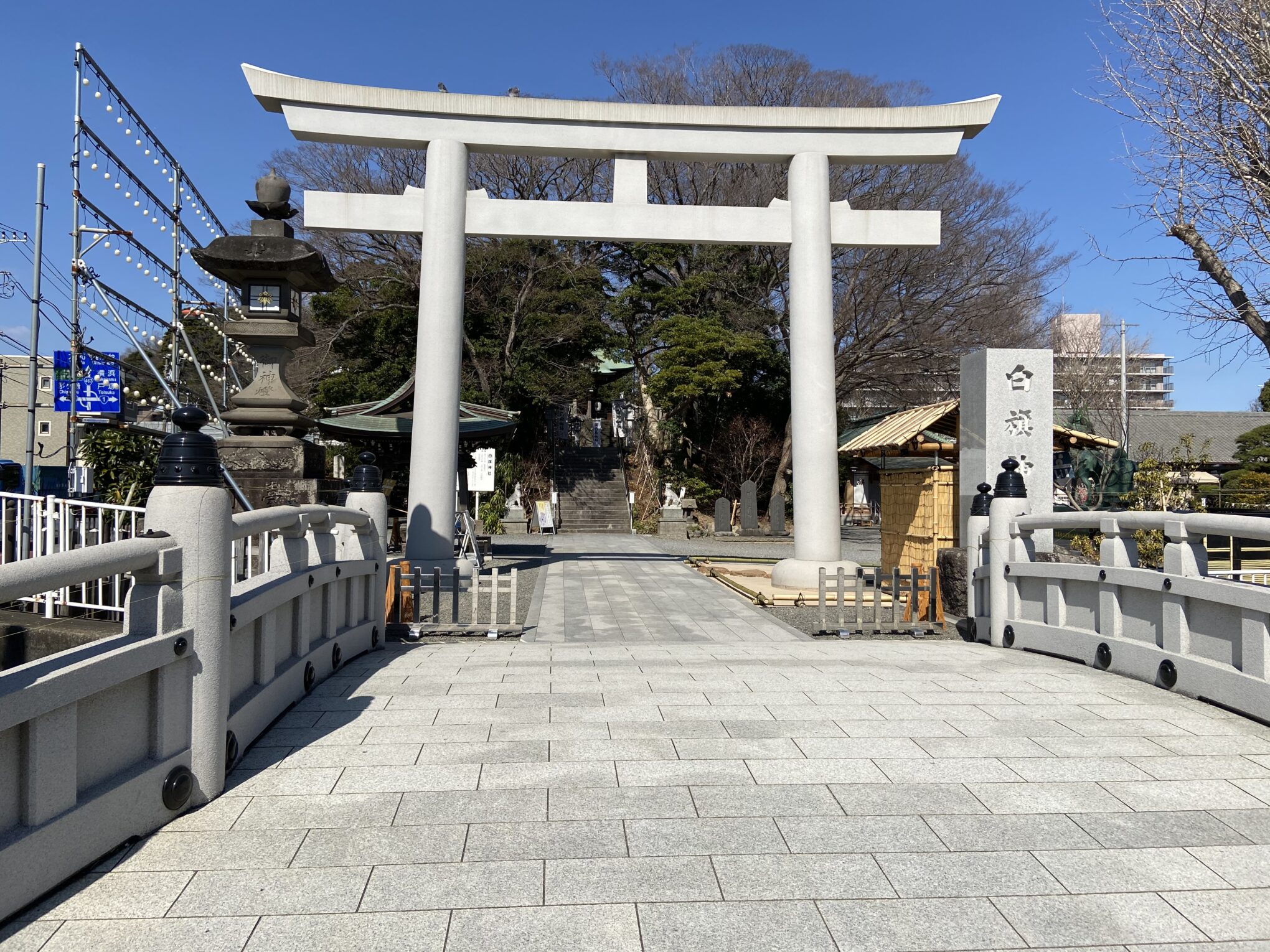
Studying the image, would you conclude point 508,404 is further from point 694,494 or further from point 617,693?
point 617,693

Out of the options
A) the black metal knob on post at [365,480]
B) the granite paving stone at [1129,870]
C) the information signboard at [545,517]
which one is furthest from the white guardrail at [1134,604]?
the information signboard at [545,517]

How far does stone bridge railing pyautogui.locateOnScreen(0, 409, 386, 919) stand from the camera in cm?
281

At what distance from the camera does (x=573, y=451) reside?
→ 35906mm

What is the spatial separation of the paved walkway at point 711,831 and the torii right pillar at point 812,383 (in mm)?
6580

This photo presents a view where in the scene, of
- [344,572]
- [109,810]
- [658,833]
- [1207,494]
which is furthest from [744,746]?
[1207,494]

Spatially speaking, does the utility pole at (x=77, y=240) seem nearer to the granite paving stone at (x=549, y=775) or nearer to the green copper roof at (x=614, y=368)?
the granite paving stone at (x=549, y=775)

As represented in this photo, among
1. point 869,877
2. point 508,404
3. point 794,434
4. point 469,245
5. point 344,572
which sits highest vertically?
point 469,245

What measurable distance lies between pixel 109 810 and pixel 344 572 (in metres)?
3.65

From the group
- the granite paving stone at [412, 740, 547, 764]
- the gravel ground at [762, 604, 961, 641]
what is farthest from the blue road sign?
the granite paving stone at [412, 740, 547, 764]

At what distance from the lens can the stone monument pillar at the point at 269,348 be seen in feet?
36.7

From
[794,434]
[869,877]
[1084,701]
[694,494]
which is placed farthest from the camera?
[694,494]

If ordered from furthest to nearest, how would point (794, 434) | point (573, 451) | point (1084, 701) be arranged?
point (573, 451)
point (794, 434)
point (1084, 701)

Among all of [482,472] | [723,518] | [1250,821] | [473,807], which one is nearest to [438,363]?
[482,472]

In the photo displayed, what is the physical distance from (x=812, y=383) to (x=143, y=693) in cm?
1046
